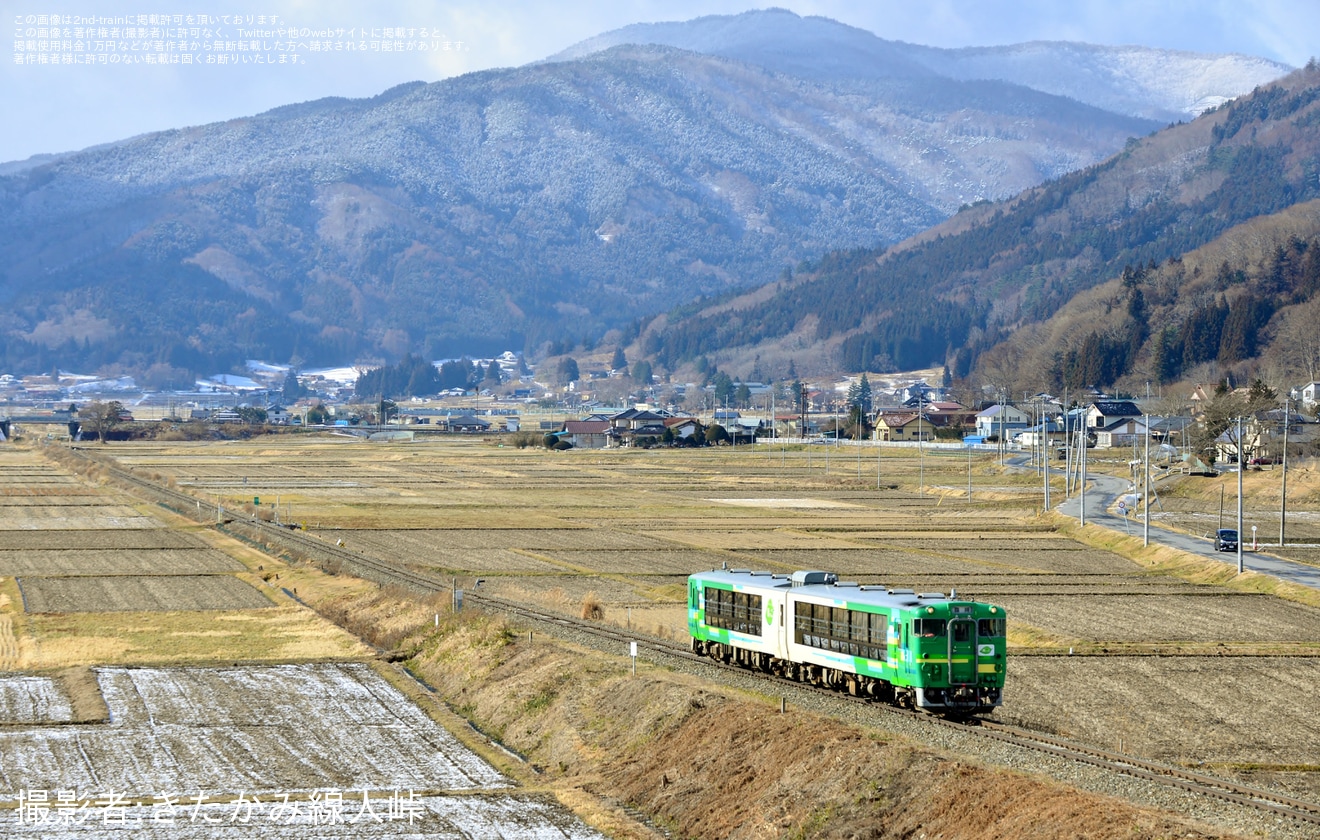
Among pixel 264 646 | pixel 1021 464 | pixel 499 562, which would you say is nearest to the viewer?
pixel 264 646

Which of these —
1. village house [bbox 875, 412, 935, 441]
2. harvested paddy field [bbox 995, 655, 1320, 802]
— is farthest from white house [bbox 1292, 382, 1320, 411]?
harvested paddy field [bbox 995, 655, 1320, 802]

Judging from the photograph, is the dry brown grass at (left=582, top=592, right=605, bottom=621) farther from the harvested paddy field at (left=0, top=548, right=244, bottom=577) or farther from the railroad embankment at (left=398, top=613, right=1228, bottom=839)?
the harvested paddy field at (left=0, top=548, right=244, bottom=577)

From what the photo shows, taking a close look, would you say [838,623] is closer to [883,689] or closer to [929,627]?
[883,689]

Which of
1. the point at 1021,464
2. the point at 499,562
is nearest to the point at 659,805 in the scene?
the point at 499,562

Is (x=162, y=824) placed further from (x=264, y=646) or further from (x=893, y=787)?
(x=264, y=646)

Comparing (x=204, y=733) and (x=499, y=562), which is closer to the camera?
(x=204, y=733)
